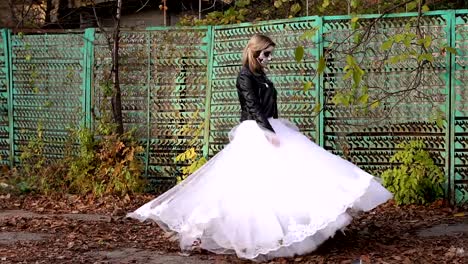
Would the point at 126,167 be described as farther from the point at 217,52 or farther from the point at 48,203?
the point at 217,52

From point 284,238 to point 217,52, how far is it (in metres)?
4.60

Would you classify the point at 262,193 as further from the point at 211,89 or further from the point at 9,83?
the point at 9,83

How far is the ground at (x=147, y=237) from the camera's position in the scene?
628 centimetres

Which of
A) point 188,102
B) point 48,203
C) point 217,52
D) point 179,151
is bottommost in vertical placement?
point 48,203

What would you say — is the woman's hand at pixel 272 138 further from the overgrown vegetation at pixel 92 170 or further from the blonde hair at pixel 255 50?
the overgrown vegetation at pixel 92 170

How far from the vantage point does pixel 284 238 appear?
232 inches

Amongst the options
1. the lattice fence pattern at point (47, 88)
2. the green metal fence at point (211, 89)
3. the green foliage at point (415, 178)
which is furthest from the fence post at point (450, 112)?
the lattice fence pattern at point (47, 88)

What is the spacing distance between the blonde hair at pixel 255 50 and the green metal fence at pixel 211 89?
2.34 meters

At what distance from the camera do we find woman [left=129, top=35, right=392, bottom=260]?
5980 mm

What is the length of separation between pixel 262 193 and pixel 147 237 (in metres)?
1.90

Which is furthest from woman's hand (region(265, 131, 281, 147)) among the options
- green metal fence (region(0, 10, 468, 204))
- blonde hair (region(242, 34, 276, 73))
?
green metal fence (region(0, 10, 468, 204))

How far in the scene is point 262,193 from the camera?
242 inches

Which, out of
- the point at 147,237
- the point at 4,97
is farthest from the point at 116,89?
the point at 147,237

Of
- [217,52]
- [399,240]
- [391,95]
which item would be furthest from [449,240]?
[217,52]
